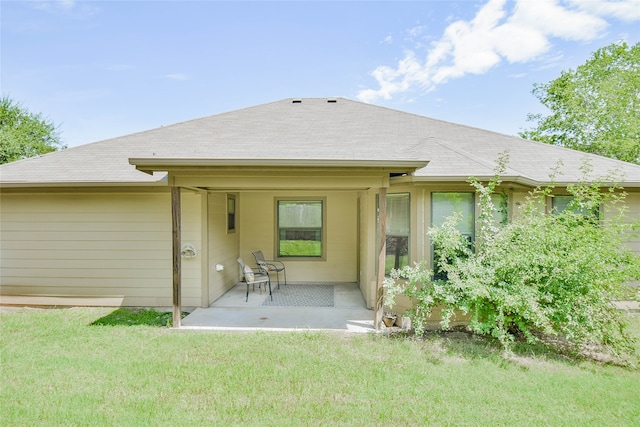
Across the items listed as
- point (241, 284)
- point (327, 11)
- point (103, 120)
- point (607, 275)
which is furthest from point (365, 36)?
point (103, 120)

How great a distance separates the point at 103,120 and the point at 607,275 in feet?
89.8

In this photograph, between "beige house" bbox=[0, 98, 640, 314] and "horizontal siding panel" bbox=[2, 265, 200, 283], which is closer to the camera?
"beige house" bbox=[0, 98, 640, 314]

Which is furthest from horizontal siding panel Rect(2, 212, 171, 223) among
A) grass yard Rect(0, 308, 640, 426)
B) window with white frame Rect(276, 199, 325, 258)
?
window with white frame Rect(276, 199, 325, 258)

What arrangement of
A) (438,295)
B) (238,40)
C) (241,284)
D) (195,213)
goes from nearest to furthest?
(438,295) → (195,213) → (241,284) → (238,40)

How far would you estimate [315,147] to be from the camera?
21.4 ft

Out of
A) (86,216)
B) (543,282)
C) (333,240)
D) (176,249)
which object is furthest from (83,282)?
(543,282)

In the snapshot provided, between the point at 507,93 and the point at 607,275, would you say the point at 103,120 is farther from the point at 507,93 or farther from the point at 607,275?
the point at 607,275

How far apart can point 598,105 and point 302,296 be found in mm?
23891

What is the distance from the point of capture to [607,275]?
4086mm

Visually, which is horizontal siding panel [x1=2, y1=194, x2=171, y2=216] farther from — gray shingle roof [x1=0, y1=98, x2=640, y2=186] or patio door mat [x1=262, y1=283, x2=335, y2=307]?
patio door mat [x1=262, y1=283, x2=335, y2=307]

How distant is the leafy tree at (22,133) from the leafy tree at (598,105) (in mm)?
35939

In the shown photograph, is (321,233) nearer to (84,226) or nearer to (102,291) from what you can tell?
(102,291)

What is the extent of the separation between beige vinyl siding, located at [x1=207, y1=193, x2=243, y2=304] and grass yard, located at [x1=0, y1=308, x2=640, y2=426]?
2007 mm

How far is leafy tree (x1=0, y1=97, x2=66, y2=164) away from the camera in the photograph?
20.6 meters
